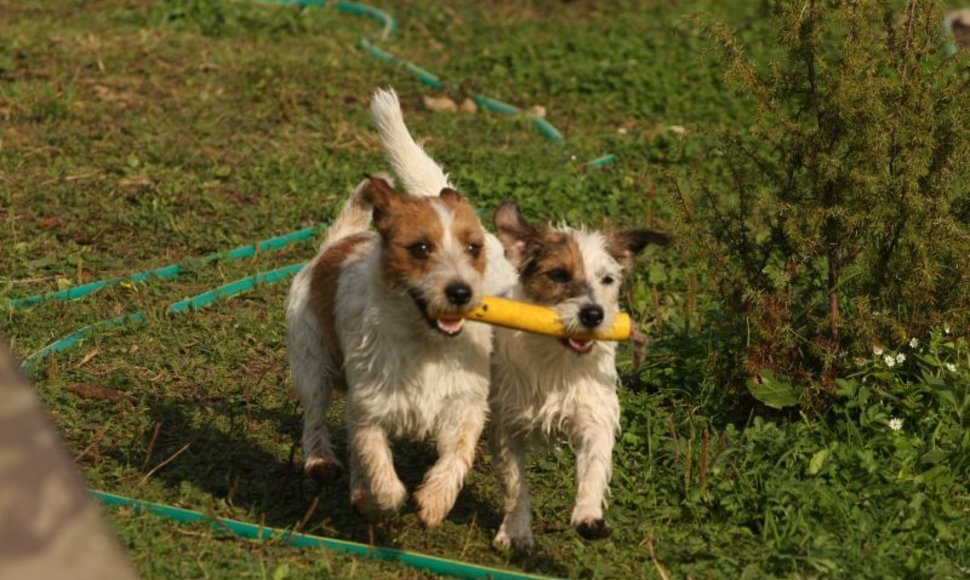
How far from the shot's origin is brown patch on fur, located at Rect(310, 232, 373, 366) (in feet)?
23.7

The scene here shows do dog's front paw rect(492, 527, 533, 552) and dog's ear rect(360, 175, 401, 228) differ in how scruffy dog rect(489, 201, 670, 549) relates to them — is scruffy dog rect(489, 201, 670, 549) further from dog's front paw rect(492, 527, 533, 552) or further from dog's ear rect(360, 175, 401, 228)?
dog's ear rect(360, 175, 401, 228)

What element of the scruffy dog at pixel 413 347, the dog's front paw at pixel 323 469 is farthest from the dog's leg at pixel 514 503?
the dog's front paw at pixel 323 469

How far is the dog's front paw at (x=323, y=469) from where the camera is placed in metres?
6.99

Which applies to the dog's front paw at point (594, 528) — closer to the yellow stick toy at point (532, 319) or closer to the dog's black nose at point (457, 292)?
the yellow stick toy at point (532, 319)

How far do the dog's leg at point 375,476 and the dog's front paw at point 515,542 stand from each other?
58 centimetres

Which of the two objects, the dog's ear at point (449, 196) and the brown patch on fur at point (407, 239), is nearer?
the brown patch on fur at point (407, 239)

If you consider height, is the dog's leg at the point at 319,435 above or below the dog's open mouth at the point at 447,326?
below

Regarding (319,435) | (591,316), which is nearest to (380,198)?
(591,316)

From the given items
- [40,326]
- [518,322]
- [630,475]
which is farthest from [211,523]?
[40,326]

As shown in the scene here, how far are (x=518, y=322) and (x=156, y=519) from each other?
5.81ft

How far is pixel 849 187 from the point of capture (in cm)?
752

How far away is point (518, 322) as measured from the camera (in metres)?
6.59

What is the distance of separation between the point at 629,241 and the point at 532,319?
0.81 m

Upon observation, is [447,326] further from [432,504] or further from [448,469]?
[432,504]
